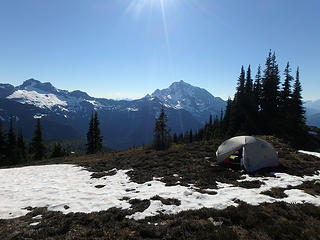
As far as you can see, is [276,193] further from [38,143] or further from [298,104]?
[38,143]

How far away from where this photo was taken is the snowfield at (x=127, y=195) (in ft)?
29.8

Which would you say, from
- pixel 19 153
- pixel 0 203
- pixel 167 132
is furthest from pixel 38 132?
pixel 0 203

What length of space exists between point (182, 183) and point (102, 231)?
726cm

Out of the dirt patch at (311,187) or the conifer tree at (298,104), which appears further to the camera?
the conifer tree at (298,104)

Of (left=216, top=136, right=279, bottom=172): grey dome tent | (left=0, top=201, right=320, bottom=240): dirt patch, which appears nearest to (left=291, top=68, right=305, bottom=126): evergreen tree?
(left=216, top=136, right=279, bottom=172): grey dome tent

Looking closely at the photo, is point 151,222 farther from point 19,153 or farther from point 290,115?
point 19,153

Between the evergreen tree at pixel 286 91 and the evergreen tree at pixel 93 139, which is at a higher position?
the evergreen tree at pixel 286 91

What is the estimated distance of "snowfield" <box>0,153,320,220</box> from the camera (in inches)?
358

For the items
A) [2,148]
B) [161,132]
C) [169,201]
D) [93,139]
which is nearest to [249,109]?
[161,132]

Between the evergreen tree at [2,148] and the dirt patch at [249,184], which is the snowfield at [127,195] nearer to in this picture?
the dirt patch at [249,184]

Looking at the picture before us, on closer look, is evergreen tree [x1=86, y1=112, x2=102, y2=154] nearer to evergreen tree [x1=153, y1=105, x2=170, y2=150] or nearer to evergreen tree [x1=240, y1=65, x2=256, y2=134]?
evergreen tree [x1=153, y1=105, x2=170, y2=150]

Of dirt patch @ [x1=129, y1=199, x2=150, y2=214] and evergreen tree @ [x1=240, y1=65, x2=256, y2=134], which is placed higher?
evergreen tree @ [x1=240, y1=65, x2=256, y2=134]

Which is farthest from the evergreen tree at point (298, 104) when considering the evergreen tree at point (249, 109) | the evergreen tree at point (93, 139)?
the evergreen tree at point (93, 139)

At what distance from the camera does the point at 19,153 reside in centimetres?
5112
